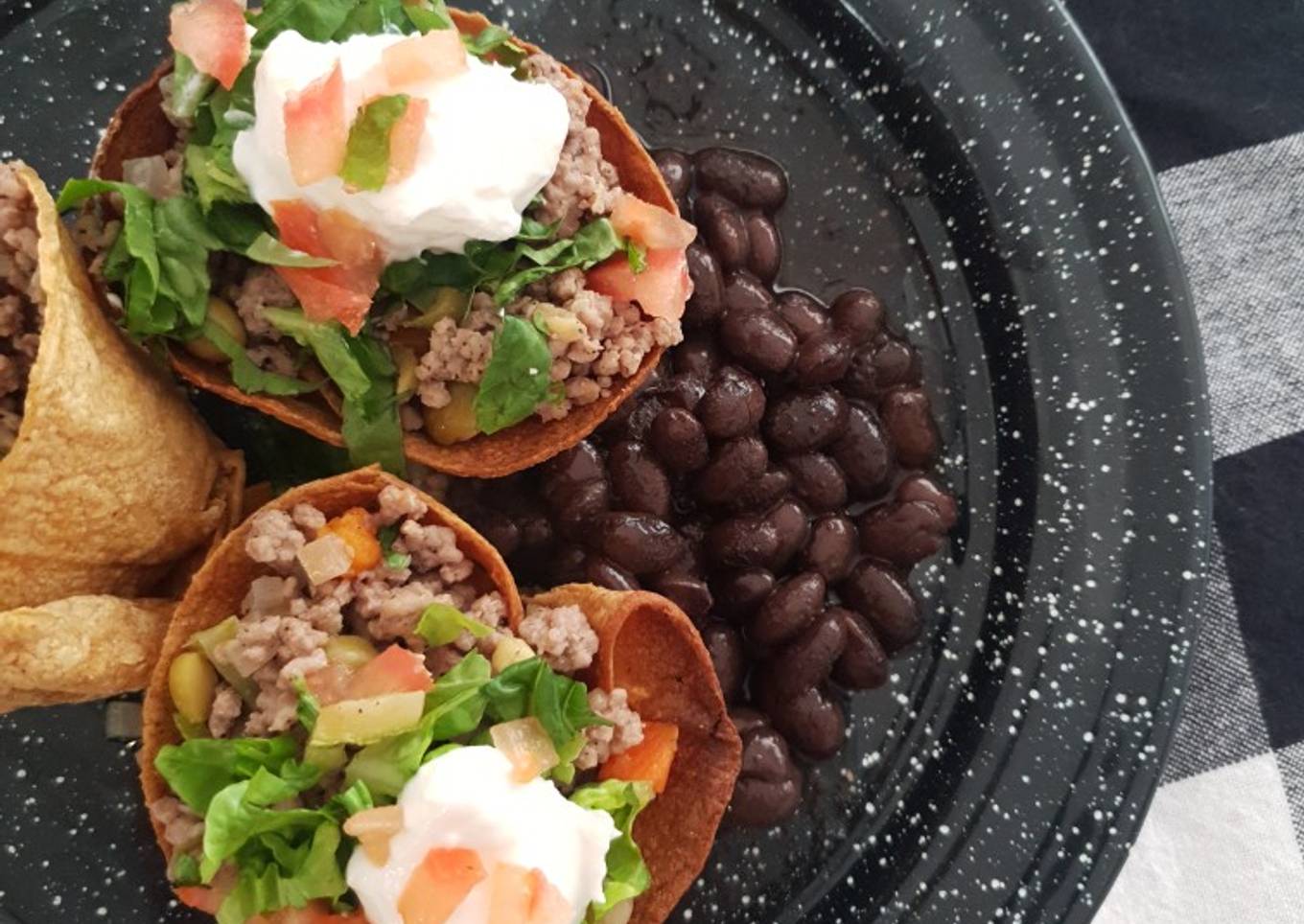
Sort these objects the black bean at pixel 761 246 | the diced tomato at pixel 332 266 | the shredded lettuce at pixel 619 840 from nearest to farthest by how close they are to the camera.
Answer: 1. the diced tomato at pixel 332 266
2. the shredded lettuce at pixel 619 840
3. the black bean at pixel 761 246

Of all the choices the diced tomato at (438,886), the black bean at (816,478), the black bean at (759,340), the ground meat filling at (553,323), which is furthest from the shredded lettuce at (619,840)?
the black bean at (759,340)

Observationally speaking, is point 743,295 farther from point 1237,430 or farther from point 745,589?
point 1237,430

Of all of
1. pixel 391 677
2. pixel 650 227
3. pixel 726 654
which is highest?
pixel 650 227

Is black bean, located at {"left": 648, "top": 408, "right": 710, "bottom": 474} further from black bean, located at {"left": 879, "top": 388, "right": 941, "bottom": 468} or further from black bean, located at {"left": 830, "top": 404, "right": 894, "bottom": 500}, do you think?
black bean, located at {"left": 879, "top": 388, "right": 941, "bottom": 468}

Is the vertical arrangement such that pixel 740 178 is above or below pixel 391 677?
above

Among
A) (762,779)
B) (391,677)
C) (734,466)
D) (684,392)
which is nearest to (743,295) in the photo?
(684,392)

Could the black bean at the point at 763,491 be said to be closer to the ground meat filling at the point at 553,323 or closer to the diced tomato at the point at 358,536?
the ground meat filling at the point at 553,323
